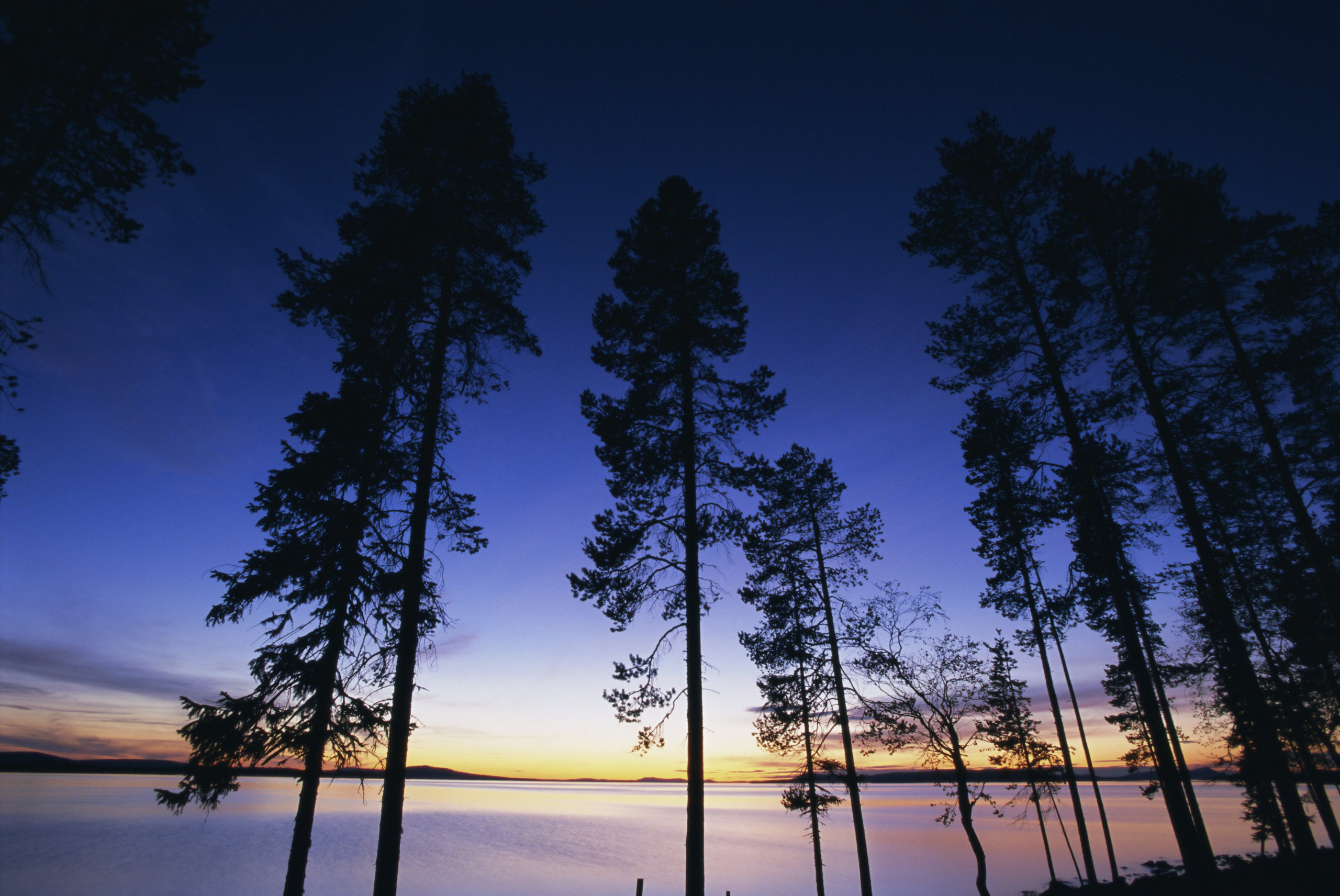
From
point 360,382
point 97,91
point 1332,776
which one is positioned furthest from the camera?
point 1332,776

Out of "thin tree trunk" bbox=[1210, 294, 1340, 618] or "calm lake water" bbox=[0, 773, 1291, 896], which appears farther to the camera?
"calm lake water" bbox=[0, 773, 1291, 896]

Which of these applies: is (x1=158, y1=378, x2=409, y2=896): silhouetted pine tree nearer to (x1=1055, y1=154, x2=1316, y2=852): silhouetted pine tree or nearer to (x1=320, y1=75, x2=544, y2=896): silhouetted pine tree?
(x1=320, y1=75, x2=544, y2=896): silhouetted pine tree

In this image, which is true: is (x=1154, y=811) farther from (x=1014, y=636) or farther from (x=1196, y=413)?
(x=1196, y=413)

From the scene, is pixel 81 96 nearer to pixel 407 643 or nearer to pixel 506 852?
pixel 407 643

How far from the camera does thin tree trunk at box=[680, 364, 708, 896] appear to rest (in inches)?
365

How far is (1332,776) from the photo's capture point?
23.1 meters

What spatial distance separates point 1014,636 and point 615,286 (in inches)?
720

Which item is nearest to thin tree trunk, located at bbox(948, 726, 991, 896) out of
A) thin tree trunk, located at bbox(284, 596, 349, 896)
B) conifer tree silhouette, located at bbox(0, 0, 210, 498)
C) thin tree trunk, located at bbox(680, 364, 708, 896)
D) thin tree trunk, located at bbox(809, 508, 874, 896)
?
thin tree trunk, located at bbox(809, 508, 874, 896)

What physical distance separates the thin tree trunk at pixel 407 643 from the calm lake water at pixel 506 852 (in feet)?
A: 109

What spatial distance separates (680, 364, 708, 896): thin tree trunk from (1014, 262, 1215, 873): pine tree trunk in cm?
707

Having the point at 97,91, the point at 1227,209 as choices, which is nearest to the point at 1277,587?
the point at 1227,209

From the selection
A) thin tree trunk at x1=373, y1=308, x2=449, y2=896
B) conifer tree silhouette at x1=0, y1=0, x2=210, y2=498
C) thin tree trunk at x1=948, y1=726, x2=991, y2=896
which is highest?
conifer tree silhouette at x1=0, y1=0, x2=210, y2=498

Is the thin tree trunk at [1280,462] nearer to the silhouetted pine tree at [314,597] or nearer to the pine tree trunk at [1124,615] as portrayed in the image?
the pine tree trunk at [1124,615]

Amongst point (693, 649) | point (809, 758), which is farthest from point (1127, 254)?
point (809, 758)
